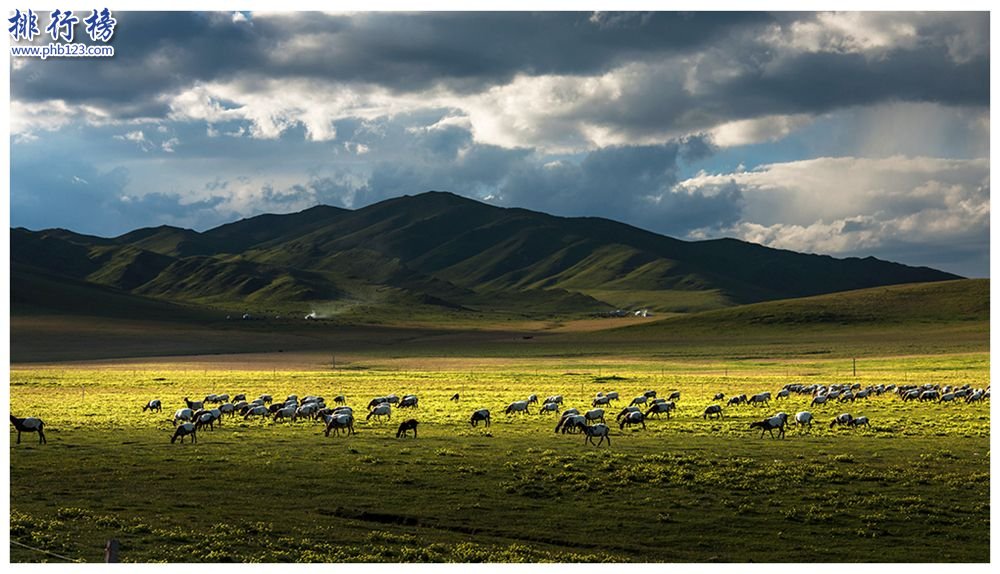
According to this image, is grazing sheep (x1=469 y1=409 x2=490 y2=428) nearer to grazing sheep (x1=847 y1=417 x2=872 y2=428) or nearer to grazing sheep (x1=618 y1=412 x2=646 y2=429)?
grazing sheep (x1=618 y1=412 x2=646 y2=429)

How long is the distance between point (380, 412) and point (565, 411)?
8411mm

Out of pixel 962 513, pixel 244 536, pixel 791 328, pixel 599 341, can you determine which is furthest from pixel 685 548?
pixel 791 328

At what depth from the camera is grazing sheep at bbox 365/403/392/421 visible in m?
41.4

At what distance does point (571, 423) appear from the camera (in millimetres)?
37031

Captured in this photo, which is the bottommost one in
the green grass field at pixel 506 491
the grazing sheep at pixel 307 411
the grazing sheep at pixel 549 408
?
the green grass field at pixel 506 491

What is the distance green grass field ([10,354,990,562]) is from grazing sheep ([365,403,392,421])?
2.43 ft

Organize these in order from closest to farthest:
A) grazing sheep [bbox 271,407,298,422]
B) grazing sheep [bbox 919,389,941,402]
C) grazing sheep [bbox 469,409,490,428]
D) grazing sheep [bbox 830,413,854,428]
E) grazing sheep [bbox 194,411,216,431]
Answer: grazing sheep [bbox 194,411,216,431], grazing sheep [bbox 830,413,854,428], grazing sheep [bbox 469,409,490,428], grazing sheep [bbox 271,407,298,422], grazing sheep [bbox 919,389,941,402]

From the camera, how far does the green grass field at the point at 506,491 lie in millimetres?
20484

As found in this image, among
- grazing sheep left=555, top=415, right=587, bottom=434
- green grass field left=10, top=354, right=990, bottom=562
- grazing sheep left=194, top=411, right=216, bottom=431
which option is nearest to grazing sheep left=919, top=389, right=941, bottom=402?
green grass field left=10, top=354, right=990, bottom=562

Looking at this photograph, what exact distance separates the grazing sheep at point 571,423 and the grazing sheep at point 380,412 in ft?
28.2

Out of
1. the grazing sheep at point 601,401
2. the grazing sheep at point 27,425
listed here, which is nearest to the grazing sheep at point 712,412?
the grazing sheep at point 601,401

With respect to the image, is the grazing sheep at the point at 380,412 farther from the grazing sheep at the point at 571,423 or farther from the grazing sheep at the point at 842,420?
the grazing sheep at the point at 842,420

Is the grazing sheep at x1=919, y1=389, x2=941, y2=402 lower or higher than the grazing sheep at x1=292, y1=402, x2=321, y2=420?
lower

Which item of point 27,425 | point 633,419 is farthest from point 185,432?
point 633,419
